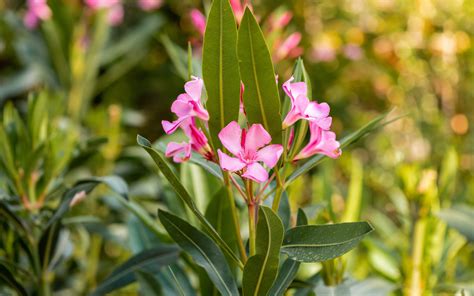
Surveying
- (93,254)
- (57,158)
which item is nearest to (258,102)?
(57,158)

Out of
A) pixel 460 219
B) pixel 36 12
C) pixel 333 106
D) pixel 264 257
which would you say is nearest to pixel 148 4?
pixel 36 12

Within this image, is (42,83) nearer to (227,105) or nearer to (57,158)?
(57,158)

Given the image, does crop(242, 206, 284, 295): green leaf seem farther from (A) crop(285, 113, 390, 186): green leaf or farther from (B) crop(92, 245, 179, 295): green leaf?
(B) crop(92, 245, 179, 295): green leaf

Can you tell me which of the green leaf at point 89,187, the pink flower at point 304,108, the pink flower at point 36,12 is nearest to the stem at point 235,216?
the pink flower at point 304,108

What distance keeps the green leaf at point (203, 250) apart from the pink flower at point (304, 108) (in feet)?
0.67

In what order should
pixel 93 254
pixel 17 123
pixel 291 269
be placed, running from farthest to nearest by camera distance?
pixel 93 254 → pixel 17 123 → pixel 291 269

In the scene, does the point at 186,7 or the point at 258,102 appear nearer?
the point at 258,102

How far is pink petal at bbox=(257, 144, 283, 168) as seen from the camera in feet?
2.36

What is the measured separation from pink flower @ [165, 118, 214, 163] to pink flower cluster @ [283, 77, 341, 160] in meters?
0.10

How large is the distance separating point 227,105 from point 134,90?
2.11m

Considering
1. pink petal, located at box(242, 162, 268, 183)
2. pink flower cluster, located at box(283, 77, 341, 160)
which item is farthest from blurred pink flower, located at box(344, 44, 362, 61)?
pink petal, located at box(242, 162, 268, 183)

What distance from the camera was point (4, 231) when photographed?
3.74 feet

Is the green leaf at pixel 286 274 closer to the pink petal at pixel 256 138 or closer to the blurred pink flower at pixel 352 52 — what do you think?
the pink petal at pixel 256 138

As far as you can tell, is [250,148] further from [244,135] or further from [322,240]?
[322,240]
